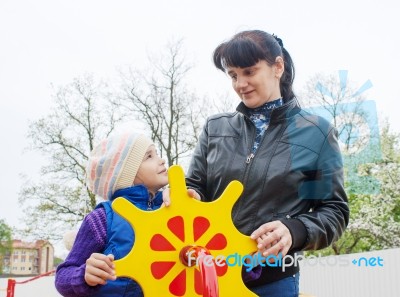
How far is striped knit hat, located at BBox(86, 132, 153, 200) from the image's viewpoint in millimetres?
1755

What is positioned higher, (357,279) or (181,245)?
(181,245)

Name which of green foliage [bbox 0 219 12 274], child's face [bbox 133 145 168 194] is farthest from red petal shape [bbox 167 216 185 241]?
green foliage [bbox 0 219 12 274]

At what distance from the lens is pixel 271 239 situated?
1.26 metres

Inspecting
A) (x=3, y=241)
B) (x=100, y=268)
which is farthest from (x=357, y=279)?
(x=3, y=241)

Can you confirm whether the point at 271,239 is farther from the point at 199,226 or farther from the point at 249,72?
the point at 249,72

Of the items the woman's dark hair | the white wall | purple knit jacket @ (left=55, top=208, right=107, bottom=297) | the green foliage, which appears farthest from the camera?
the green foliage

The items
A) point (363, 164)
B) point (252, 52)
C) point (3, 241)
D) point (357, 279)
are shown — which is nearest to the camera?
point (252, 52)

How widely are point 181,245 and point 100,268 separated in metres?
0.20

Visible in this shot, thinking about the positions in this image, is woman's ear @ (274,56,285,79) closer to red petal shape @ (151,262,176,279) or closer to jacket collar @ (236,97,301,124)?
jacket collar @ (236,97,301,124)

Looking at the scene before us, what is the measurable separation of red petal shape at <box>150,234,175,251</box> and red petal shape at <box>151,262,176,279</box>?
0.04 meters

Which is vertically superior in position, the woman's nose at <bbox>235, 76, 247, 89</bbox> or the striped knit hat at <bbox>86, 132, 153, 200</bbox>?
the woman's nose at <bbox>235, 76, 247, 89</bbox>

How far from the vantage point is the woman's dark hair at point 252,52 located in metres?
1.65

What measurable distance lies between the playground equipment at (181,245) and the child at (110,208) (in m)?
0.11

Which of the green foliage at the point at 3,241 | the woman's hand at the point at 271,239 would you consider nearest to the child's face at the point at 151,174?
the woman's hand at the point at 271,239
